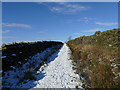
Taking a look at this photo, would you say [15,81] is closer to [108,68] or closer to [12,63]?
[12,63]

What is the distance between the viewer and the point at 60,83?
4746mm

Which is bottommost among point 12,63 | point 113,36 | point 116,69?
point 116,69

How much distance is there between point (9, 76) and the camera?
5.55 metres

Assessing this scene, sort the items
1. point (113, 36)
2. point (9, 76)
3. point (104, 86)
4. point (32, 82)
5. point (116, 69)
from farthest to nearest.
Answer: point (113, 36), point (9, 76), point (32, 82), point (116, 69), point (104, 86)

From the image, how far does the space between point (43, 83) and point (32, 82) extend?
64cm

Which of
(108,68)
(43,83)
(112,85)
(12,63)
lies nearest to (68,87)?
(43,83)

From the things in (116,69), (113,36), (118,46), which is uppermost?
(113,36)

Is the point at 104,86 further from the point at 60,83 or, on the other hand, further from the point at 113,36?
the point at 113,36

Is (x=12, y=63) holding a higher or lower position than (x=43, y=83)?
higher

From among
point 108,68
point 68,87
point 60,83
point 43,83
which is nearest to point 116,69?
point 108,68

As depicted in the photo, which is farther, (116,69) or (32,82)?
(32,82)

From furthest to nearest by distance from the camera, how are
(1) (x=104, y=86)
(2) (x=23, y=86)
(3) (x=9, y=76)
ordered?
(3) (x=9, y=76)
(2) (x=23, y=86)
(1) (x=104, y=86)

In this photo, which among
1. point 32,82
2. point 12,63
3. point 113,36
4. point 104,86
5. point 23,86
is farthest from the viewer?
point 113,36

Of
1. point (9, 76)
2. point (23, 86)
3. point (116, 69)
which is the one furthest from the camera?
point (9, 76)
